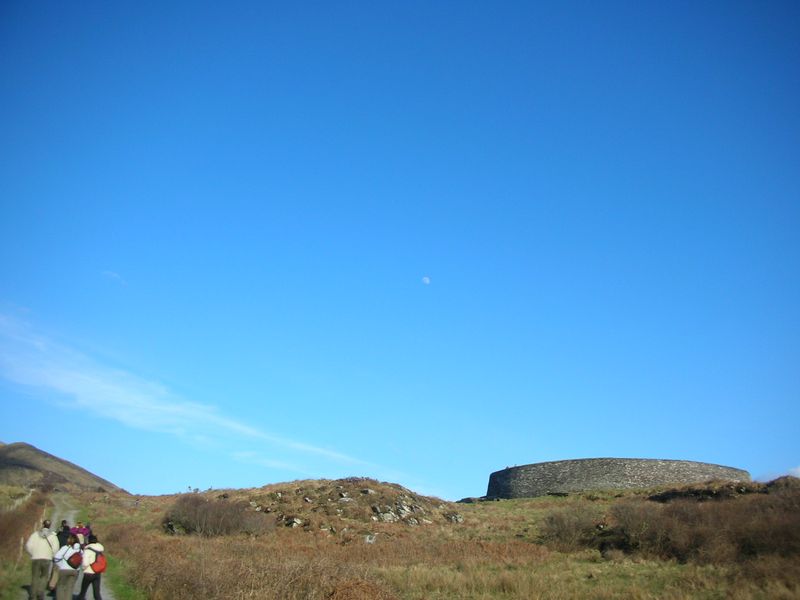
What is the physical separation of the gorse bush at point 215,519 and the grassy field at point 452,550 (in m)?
0.08

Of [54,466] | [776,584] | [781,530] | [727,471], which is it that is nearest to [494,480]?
[727,471]

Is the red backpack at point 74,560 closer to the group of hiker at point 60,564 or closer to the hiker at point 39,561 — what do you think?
the group of hiker at point 60,564

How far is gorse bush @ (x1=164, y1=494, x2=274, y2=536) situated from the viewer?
29391mm

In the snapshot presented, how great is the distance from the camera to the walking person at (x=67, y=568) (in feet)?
37.6

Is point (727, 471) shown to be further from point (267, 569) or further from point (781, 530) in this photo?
point (267, 569)

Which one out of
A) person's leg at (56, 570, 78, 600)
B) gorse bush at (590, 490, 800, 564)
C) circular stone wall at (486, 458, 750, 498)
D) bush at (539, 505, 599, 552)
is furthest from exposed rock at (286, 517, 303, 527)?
circular stone wall at (486, 458, 750, 498)

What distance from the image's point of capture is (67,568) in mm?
11609

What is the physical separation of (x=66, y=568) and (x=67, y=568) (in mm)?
17

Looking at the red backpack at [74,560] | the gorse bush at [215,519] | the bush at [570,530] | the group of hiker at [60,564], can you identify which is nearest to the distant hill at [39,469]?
the gorse bush at [215,519]

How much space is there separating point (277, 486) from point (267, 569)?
33.1 m

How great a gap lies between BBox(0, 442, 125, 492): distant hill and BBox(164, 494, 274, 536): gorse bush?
244 ft

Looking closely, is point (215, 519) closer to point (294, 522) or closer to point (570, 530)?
point (294, 522)

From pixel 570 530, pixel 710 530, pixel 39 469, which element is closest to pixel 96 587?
pixel 710 530

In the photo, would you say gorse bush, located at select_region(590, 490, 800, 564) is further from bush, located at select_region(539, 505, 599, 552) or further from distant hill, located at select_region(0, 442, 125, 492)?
distant hill, located at select_region(0, 442, 125, 492)
